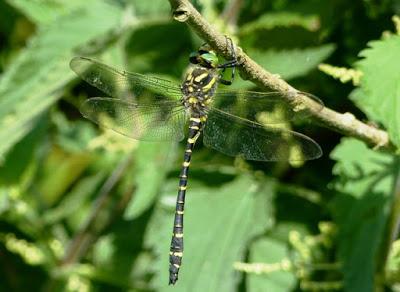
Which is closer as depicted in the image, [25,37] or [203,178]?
[203,178]

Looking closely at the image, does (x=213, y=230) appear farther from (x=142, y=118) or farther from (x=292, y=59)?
(x=292, y=59)

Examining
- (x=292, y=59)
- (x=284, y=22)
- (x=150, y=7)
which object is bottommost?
(x=292, y=59)

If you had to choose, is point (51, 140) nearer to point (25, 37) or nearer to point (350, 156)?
point (25, 37)

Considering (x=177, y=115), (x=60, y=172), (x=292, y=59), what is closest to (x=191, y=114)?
(x=177, y=115)

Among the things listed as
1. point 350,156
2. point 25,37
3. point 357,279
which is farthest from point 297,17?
point 25,37

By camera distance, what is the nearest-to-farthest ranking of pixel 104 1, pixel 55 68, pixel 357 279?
1. pixel 357 279
2. pixel 55 68
3. pixel 104 1

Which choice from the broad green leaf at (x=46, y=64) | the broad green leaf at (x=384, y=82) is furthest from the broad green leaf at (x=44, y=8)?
the broad green leaf at (x=384, y=82)
